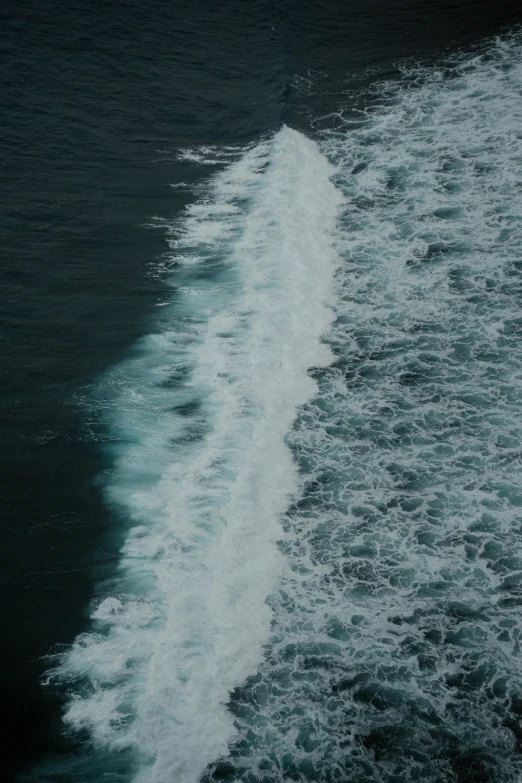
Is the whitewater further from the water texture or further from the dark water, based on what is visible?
the dark water

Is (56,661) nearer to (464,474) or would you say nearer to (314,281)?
(464,474)

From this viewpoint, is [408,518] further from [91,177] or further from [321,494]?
[91,177]

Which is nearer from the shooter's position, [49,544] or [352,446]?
[49,544]

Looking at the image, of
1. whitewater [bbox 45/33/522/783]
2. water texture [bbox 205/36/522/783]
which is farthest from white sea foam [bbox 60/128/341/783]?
water texture [bbox 205/36/522/783]

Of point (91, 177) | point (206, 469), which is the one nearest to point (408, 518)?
point (206, 469)

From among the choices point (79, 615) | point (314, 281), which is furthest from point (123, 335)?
point (79, 615)

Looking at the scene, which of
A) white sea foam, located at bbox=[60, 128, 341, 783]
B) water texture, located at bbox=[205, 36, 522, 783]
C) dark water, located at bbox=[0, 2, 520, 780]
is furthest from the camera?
dark water, located at bbox=[0, 2, 520, 780]
